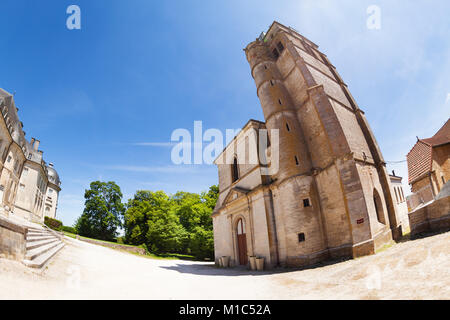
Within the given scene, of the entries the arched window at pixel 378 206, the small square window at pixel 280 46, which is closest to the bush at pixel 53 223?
the small square window at pixel 280 46

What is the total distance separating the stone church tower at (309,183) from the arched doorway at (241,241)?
9 centimetres

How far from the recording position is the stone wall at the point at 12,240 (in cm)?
599

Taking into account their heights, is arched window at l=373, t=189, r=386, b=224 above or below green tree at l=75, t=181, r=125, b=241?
below

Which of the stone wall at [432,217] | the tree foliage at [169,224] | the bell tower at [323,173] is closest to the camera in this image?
the stone wall at [432,217]

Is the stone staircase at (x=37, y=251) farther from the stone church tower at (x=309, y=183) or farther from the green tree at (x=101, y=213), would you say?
the green tree at (x=101, y=213)

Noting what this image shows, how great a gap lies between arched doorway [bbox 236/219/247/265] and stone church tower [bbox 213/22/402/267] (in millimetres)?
85

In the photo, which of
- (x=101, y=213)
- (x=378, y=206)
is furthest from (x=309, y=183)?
(x=101, y=213)

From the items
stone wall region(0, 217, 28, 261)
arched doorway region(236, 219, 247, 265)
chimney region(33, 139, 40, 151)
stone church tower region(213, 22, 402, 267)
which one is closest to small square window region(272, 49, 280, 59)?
stone church tower region(213, 22, 402, 267)

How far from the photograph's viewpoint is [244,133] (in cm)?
2175

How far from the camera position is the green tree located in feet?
127

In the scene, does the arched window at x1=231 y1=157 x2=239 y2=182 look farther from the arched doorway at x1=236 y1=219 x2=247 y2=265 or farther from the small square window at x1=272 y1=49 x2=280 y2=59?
the small square window at x1=272 y1=49 x2=280 y2=59

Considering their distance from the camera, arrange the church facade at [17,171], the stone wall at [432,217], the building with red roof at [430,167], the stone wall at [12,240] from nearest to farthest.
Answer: the stone wall at [12,240]
the stone wall at [432,217]
the building with red roof at [430,167]
the church facade at [17,171]
